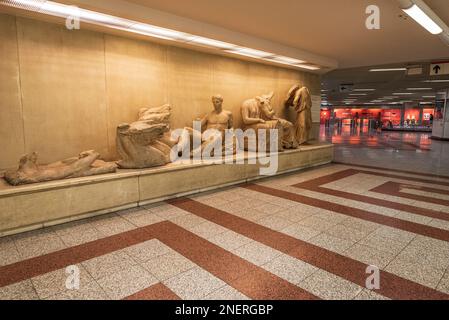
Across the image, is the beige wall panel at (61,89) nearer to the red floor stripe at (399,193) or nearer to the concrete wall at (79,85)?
the concrete wall at (79,85)

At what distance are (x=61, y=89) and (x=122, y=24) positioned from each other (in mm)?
1389

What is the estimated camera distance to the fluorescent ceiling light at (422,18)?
3666 millimetres

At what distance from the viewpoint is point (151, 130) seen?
4.14 metres

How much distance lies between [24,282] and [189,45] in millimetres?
4663

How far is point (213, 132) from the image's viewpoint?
5.54 meters

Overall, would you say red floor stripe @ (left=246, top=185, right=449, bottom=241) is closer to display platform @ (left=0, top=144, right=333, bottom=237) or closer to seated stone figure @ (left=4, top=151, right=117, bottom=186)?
display platform @ (left=0, top=144, right=333, bottom=237)

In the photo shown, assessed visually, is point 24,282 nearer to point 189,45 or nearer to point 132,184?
point 132,184

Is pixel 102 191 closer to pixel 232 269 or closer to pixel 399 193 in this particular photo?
pixel 232 269

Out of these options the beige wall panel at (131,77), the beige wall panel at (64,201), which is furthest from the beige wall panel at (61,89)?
the beige wall panel at (64,201)

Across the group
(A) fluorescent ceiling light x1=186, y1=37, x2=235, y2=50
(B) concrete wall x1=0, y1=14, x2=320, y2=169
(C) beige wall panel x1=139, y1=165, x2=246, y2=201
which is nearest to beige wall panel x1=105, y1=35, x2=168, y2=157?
(B) concrete wall x1=0, y1=14, x2=320, y2=169

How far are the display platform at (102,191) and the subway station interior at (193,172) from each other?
0.02 meters

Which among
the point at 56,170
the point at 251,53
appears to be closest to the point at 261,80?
the point at 251,53

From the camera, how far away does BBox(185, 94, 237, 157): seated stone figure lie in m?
5.29

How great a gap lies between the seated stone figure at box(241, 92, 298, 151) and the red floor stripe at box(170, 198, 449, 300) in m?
3.01
